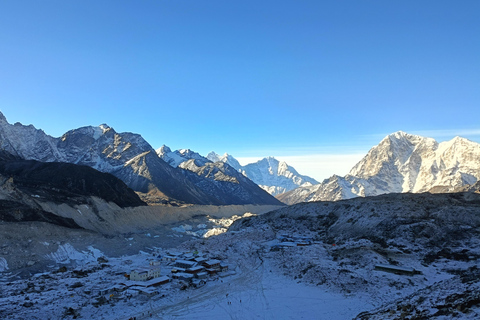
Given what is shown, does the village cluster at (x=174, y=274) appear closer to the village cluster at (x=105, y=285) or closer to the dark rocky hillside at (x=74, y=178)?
the village cluster at (x=105, y=285)

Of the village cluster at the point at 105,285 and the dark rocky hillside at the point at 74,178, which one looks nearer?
the village cluster at the point at 105,285

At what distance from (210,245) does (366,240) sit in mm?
34221

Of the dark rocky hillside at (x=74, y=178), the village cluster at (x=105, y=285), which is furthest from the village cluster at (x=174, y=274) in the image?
the dark rocky hillside at (x=74, y=178)

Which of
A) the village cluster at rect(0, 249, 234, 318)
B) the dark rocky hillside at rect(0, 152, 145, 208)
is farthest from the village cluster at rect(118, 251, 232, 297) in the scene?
the dark rocky hillside at rect(0, 152, 145, 208)

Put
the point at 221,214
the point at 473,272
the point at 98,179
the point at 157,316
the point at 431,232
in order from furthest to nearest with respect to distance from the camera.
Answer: the point at 221,214, the point at 98,179, the point at 431,232, the point at 473,272, the point at 157,316

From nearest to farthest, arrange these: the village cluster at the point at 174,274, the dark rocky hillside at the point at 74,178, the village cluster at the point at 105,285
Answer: the village cluster at the point at 105,285, the village cluster at the point at 174,274, the dark rocky hillside at the point at 74,178

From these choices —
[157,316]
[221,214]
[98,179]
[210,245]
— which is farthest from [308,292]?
[221,214]

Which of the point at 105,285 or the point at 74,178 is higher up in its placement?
the point at 74,178

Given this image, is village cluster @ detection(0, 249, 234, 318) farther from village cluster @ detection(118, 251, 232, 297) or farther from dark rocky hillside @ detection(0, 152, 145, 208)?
dark rocky hillside @ detection(0, 152, 145, 208)

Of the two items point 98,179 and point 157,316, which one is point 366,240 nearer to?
point 157,316

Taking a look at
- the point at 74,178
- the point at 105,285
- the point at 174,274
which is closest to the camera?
the point at 105,285

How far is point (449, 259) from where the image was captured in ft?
166

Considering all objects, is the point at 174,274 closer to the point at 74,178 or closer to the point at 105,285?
the point at 105,285

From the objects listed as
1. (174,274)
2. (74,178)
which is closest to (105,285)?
(174,274)
